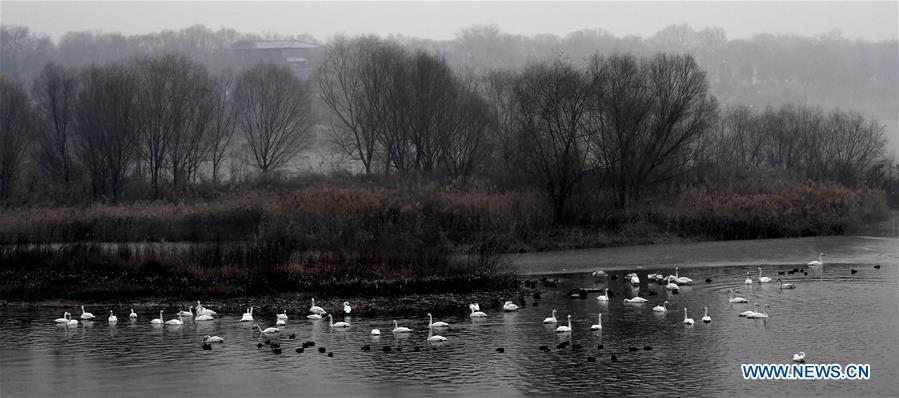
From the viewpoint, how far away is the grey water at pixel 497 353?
821 inches

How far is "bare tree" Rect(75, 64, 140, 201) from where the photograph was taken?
224 ft

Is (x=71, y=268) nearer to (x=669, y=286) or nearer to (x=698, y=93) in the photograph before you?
(x=669, y=286)

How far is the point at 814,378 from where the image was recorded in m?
21.1

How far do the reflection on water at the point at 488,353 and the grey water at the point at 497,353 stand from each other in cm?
5

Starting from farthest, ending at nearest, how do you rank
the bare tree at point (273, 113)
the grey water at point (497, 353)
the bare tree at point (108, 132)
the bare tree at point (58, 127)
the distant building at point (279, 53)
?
the distant building at point (279, 53)
the bare tree at point (273, 113)
the bare tree at point (58, 127)
the bare tree at point (108, 132)
the grey water at point (497, 353)

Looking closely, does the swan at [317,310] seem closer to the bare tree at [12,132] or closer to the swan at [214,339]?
the swan at [214,339]

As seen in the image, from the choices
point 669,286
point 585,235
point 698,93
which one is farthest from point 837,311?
point 698,93

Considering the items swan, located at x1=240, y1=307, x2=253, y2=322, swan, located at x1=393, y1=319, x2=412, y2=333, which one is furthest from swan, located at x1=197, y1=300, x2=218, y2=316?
swan, located at x1=393, y1=319, x2=412, y2=333

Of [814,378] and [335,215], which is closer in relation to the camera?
[814,378]

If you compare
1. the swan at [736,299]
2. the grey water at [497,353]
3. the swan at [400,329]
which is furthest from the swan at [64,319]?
the swan at [736,299]

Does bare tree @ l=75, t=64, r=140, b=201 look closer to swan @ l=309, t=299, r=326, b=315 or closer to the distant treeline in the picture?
the distant treeline

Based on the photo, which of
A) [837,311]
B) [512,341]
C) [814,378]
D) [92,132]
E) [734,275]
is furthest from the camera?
[92,132]

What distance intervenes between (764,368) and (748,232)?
32340 millimetres

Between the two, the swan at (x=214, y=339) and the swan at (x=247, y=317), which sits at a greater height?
the swan at (x=214, y=339)
